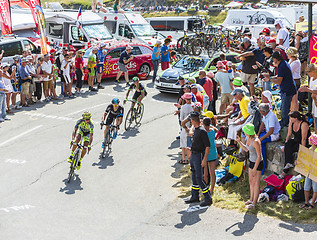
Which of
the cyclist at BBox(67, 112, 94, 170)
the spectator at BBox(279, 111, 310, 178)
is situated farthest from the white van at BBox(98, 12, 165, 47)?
the spectator at BBox(279, 111, 310, 178)

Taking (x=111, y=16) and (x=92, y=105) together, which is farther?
(x=111, y=16)

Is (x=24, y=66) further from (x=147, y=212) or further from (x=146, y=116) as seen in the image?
(x=147, y=212)

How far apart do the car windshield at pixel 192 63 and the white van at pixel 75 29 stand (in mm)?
7229

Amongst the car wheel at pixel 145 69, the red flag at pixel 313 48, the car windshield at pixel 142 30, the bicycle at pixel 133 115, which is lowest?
the bicycle at pixel 133 115

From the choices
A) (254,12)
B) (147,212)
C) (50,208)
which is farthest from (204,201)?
(254,12)

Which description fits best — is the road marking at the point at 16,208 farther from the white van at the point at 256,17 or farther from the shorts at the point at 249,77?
the white van at the point at 256,17

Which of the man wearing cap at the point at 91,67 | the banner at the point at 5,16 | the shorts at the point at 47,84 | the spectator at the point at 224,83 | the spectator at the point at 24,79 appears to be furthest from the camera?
the banner at the point at 5,16

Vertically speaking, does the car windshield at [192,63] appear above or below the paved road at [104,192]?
above

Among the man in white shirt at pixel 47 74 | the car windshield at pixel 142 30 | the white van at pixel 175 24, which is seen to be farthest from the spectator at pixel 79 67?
the white van at pixel 175 24

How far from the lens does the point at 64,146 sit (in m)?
14.1

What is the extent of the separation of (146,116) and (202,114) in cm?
527

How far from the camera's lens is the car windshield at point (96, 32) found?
25500 mm

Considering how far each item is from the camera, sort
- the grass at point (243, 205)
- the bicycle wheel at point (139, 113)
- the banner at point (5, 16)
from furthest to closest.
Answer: the banner at point (5, 16) < the bicycle wheel at point (139, 113) < the grass at point (243, 205)

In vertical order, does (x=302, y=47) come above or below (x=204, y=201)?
above
